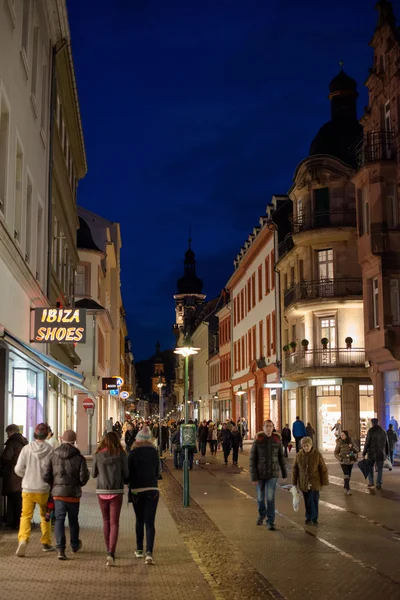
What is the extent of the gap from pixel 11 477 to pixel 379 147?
23.0m

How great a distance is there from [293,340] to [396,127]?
614 inches

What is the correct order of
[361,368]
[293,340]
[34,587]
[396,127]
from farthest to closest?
[293,340] < [361,368] < [396,127] < [34,587]

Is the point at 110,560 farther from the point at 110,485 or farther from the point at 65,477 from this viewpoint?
the point at 65,477

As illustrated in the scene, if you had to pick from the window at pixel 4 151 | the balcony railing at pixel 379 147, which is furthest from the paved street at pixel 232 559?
the balcony railing at pixel 379 147

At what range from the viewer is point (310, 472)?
1429 cm

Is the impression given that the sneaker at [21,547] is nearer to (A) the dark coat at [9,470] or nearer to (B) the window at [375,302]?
(A) the dark coat at [9,470]

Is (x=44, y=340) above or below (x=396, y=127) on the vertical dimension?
Result: below

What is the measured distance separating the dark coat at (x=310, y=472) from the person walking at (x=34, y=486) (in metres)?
4.79

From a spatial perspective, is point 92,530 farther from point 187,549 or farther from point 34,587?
point 34,587

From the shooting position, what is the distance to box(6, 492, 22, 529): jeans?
13.3m

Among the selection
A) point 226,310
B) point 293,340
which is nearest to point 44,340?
point 293,340

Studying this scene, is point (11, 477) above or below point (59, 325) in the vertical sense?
below

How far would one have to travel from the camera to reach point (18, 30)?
1589 cm

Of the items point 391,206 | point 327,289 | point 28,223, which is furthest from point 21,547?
point 327,289
